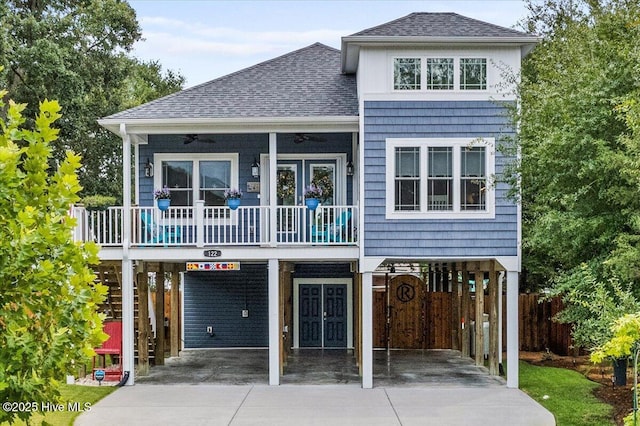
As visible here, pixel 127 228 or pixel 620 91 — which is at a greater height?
pixel 620 91

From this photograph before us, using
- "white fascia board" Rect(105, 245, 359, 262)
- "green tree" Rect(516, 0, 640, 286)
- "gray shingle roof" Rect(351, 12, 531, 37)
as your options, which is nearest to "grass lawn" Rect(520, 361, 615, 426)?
"green tree" Rect(516, 0, 640, 286)

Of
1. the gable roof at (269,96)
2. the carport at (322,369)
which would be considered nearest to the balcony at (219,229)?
the gable roof at (269,96)

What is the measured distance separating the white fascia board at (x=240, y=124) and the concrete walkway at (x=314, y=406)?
502cm

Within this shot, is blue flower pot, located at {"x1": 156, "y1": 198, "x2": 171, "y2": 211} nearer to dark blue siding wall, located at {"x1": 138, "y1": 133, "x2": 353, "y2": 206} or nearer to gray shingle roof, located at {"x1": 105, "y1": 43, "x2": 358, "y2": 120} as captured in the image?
gray shingle roof, located at {"x1": 105, "y1": 43, "x2": 358, "y2": 120}

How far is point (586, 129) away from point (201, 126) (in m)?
7.30

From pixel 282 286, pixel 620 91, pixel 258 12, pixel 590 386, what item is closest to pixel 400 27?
pixel 620 91

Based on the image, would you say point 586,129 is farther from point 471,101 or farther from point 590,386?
point 590,386

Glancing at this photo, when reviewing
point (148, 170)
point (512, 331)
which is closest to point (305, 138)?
point (148, 170)

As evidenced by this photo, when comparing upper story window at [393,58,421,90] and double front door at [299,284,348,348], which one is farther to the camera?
double front door at [299,284,348,348]

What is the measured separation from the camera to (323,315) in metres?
19.1

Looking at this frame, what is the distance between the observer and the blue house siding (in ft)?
45.6

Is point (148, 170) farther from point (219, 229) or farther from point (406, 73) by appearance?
point (406, 73)

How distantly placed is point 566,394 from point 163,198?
8701 millimetres

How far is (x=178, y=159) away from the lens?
1680 centimetres
